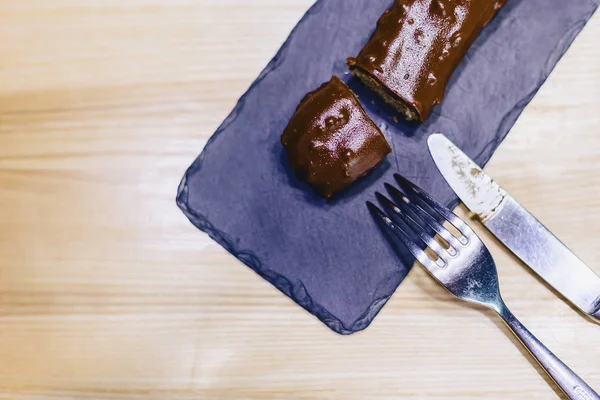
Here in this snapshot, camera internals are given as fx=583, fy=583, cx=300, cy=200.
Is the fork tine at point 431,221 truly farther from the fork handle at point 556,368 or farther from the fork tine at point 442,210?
the fork handle at point 556,368

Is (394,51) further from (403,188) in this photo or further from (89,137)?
(89,137)

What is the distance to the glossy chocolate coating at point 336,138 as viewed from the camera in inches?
75.8

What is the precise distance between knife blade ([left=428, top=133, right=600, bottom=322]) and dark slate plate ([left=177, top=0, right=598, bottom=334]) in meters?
0.07

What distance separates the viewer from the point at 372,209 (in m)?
2.06

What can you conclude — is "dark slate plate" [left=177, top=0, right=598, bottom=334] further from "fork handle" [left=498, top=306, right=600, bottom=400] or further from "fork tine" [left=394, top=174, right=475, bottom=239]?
"fork handle" [left=498, top=306, right=600, bottom=400]

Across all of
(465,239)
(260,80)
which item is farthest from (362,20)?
(465,239)

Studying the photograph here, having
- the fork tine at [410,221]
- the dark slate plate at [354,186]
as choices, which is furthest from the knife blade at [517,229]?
the fork tine at [410,221]

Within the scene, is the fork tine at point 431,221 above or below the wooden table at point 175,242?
above

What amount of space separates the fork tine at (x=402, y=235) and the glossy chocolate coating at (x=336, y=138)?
17 cm

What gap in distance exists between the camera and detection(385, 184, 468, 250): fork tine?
1989mm

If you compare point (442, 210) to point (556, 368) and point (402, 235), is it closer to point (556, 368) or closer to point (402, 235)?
point (402, 235)

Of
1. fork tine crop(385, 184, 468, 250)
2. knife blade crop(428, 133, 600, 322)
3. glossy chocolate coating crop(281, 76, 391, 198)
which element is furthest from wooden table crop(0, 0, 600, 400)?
glossy chocolate coating crop(281, 76, 391, 198)

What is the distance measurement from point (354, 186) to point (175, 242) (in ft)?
2.25

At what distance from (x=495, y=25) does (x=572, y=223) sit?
77 cm
